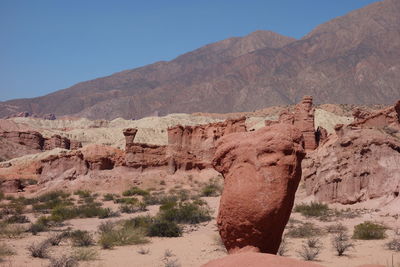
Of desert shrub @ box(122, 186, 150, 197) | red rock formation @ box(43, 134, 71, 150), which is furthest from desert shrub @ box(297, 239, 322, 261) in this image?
red rock formation @ box(43, 134, 71, 150)

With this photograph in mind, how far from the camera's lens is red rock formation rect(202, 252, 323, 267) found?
3932 millimetres

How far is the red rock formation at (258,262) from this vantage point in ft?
12.9

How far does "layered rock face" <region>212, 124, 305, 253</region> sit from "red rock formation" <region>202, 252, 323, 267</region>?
1.44 m

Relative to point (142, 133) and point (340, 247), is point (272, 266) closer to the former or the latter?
point (340, 247)

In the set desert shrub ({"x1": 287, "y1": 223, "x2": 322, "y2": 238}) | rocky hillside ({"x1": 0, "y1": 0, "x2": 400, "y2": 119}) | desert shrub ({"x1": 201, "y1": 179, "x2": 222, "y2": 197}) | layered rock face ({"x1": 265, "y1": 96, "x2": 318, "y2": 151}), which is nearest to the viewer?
desert shrub ({"x1": 287, "y1": 223, "x2": 322, "y2": 238})

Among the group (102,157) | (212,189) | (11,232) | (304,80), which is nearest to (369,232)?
(11,232)

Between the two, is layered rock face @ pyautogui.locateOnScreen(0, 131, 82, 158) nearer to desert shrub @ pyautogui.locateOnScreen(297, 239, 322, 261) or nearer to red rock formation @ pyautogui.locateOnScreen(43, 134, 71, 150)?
red rock formation @ pyautogui.locateOnScreen(43, 134, 71, 150)

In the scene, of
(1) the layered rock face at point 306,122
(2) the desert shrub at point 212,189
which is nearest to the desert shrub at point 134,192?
(2) the desert shrub at point 212,189

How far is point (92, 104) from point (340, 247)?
197 m

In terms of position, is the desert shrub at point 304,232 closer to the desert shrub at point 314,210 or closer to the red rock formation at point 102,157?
the desert shrub at point 314,210

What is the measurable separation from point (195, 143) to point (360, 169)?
25.5 meters

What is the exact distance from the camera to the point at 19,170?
43938 mm

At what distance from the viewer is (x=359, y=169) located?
18.0 m

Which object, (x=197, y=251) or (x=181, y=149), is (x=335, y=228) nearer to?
(x=197, y=251)
